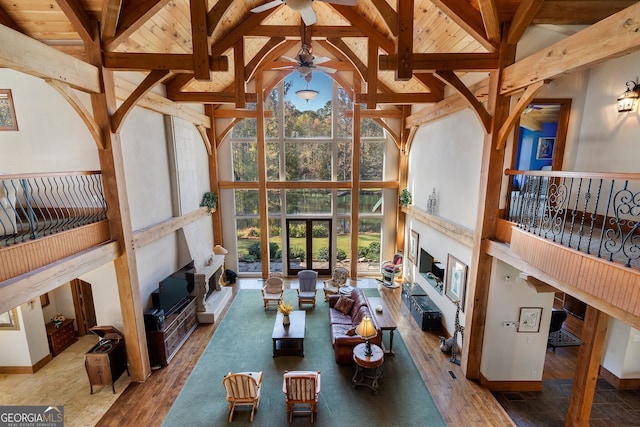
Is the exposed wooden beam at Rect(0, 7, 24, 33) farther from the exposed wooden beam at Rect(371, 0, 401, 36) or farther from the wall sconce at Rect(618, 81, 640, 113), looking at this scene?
the wall sconce at Rect(618, 81, 640, 113)

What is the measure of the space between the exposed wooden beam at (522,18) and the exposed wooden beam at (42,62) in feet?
21.0

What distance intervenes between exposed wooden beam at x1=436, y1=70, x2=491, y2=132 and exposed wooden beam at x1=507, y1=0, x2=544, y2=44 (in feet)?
2.95

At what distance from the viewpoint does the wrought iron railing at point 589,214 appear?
2.91 meters

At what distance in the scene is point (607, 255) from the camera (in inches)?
122

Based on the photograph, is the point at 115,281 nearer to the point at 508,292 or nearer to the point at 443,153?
the point at 508,292

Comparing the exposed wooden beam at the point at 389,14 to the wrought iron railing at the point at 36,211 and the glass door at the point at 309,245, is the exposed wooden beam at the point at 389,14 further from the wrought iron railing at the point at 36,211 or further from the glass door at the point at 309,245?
the glass door at the point at 309,245

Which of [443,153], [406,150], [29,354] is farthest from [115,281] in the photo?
[406,150]

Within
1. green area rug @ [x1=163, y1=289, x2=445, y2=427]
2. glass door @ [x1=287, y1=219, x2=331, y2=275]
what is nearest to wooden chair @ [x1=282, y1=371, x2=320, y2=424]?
green area rug @ [x1=163, y1=289, x2=445, y2=427]

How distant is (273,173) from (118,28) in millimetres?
6261

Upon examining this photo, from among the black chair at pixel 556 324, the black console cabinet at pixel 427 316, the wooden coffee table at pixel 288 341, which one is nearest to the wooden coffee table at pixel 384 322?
the black console cabinet at pixel 427 316

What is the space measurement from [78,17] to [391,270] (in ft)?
30.9

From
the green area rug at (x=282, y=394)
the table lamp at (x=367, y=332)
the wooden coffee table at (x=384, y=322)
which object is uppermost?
the table lamp at (x=367, y=332)

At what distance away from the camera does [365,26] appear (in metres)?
7.03

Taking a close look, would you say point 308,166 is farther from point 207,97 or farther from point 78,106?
point 78,106
